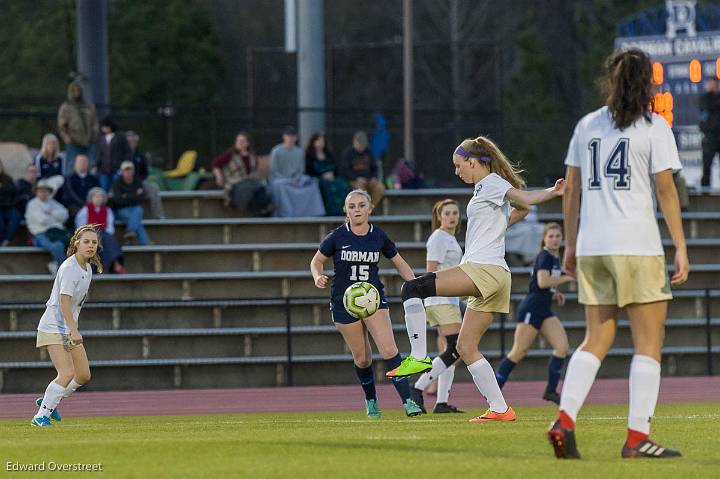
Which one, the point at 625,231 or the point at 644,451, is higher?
the point at 625,231

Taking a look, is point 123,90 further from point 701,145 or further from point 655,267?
point 655,267

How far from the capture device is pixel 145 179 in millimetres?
26219

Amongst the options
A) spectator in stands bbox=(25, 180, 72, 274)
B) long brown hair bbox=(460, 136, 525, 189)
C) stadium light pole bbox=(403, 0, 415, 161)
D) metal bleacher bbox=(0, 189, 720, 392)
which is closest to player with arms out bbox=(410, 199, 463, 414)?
long brown hair bbox=(460, 136, 525, 189)

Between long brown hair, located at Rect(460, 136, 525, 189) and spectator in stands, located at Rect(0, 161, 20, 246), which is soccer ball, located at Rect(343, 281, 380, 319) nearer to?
long brown hair, located at Rect(460, 136, 525, 189)

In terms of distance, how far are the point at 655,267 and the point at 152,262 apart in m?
17.0

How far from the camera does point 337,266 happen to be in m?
14.3

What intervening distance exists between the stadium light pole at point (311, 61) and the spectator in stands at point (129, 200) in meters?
4.85

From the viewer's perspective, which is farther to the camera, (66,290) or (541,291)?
(541,291)

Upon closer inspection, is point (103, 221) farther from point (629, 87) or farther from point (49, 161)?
point (629, 87)

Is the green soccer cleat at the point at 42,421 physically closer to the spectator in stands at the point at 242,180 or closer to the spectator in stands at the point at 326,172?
the spectator in stands at the point at 242,180

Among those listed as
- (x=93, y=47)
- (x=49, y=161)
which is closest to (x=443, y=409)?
(x=49, y=161)

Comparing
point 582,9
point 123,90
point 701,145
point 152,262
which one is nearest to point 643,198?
point 152,262

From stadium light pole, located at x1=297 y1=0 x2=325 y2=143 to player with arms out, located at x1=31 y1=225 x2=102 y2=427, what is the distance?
48.2ft

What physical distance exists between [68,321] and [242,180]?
12.0 m
